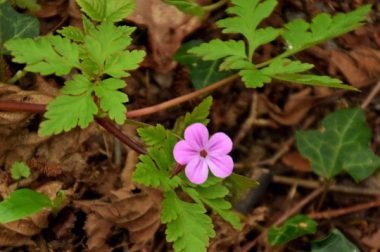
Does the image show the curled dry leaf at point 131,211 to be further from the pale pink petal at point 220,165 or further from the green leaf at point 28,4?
the green leaf at point 28,4

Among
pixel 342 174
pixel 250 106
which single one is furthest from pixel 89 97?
pixel 342 174

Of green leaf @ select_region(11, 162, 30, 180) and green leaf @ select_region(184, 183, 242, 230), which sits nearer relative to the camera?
green leaf @ select_region(184, 183, 242, 230)

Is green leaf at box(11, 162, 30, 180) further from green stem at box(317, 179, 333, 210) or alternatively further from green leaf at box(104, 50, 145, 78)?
green stem at box(317, 179, 333, 210)

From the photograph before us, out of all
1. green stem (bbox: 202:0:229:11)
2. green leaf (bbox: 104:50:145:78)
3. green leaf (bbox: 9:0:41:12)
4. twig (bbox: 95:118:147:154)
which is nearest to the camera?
green leaf (bbox: 104:50:145:78)

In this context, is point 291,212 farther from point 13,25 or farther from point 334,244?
point 13,25

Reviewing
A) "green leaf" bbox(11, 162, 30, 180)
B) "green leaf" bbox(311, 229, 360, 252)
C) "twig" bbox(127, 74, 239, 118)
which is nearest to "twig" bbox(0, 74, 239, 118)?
"twig" bbox(127, 74, 239, 118)

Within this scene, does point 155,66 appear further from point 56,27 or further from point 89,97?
point 89,97
